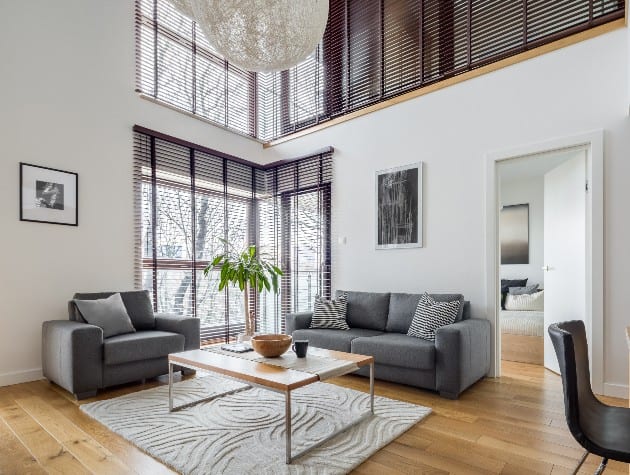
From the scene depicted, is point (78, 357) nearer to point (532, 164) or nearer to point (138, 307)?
point (138, 307)

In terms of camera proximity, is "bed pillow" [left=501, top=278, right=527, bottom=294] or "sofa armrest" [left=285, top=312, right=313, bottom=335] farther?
"bed pillow" [left=501, top=278, right=527, bottom=294]

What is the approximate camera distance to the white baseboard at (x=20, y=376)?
3.43 metres

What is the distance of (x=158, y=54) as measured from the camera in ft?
15.8

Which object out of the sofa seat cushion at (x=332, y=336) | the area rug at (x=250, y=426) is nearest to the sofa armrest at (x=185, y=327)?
the area rug at (x=250, y=426)

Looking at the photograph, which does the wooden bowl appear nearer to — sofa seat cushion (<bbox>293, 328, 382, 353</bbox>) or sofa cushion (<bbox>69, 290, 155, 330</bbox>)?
sofa seat cushion (<bbox>293, 328, 382, 353</bbox>)

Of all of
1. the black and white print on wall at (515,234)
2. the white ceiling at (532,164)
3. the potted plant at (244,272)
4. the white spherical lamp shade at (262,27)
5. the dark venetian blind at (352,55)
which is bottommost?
the potted plant at (244,272)

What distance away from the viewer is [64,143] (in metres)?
3.91

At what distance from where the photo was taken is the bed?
4.22 metres

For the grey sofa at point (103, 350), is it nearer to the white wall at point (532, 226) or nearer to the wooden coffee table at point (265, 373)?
the wooden coffee table at point (265, 373)

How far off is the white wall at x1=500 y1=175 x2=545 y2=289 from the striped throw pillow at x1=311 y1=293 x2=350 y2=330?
3.26m

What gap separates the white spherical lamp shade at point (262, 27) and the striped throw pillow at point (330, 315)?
2.53 m

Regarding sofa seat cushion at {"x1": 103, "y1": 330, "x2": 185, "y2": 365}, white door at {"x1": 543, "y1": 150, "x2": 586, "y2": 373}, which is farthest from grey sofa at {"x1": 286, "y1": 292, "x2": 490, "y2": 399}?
sofa seat cushion at {"x1": 103, "y1": 330, "x2": 185, "y2": 365}

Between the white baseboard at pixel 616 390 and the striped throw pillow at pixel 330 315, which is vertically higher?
the striped throw pillow at pixel 330 315

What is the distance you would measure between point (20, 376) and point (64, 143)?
223cm
